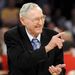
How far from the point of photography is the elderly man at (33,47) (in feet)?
12.3

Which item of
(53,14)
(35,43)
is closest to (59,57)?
(35,43)

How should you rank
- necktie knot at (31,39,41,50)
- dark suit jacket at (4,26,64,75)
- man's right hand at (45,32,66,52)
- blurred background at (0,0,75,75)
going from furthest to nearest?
blurred background at (0,0,75,75) < necktie knot at (31,39,41,50) < dark suit jacket at (4,26,64,75) < man's right hand at (45,32,66,52)

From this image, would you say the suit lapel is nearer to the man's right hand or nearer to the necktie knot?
the necktie knot

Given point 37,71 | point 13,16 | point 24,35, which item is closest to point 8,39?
point 24,35

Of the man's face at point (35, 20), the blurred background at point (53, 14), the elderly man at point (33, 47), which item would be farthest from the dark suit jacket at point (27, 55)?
the blurred background at point (53, 14)

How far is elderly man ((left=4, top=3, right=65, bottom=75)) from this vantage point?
12.3ft

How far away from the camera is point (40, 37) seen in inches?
156

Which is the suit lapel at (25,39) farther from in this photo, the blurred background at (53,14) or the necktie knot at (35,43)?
the blurred background at (53,14)

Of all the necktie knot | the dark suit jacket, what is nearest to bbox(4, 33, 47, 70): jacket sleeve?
the dark suit jacket

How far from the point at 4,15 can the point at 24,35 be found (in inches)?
222

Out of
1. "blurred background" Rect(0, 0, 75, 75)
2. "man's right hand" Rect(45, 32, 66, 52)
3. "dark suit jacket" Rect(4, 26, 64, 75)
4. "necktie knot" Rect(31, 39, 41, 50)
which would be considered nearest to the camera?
"man's right hand" Rect(45, 32, 66, 52)

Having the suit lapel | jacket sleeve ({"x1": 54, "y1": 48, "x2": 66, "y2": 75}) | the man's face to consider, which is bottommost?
jacket sleeve ({"x1": 54, "y1": 48, "x2": 66, "y2": 75})

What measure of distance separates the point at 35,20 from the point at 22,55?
32 centimetres

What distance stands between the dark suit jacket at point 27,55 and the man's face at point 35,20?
Result: 0.45 ft
